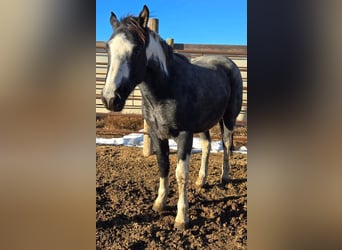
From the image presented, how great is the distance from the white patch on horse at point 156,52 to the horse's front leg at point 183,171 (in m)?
0.43

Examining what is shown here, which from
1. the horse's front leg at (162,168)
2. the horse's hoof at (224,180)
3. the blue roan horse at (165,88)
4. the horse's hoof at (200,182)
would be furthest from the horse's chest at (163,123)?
the horse's hoof at (224,180)

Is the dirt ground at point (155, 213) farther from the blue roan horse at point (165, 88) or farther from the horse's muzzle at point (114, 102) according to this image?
the horse's muzzle at point (114, 102)

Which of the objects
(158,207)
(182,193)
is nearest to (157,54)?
(182,193)

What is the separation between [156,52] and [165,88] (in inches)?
8.6

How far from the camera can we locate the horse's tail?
2.33 metres

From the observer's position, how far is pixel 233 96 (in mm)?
2336

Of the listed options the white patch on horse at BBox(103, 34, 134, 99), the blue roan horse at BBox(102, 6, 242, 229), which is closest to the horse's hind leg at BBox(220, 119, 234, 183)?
the blue roan horse at BBox(102, 6, 242, 229)

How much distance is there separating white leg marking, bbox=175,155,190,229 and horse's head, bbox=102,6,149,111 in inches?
25.0

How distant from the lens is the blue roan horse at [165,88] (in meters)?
1.32

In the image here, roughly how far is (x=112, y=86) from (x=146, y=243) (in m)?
0.94

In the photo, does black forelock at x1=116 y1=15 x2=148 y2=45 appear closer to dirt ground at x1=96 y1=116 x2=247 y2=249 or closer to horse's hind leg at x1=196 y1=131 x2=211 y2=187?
dirt ground at x1=96 y1=116 x2=247 y2=249

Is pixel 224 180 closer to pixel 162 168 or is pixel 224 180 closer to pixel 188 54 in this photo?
pixel 162 168
